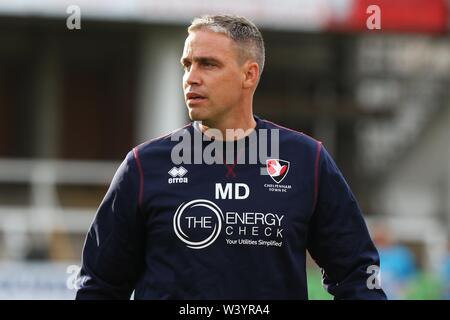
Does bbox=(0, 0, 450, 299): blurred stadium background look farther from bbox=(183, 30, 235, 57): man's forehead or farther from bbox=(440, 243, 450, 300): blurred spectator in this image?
bbox=(183, 30, 235, 57): man's forehead

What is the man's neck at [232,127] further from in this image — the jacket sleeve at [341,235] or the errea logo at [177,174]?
the jacket sleeve at [341,235]

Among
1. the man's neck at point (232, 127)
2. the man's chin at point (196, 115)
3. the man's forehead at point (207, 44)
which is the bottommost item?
the man's neck at point (232, 127)

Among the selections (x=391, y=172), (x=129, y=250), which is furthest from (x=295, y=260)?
(x=391, y=172)

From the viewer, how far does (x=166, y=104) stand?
15953 millimetres

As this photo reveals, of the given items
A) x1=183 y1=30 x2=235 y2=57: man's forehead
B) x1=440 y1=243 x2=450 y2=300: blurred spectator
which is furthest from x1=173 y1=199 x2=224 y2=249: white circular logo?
x1=440 y1=243 x2=450 y2=300: blurred spectator

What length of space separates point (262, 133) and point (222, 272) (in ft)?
1.98

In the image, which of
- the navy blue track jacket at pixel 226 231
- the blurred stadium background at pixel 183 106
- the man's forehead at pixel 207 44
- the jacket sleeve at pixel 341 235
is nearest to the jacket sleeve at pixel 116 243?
the navy blue track jacket at pixel 226 231

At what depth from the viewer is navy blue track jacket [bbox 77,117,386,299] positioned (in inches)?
170

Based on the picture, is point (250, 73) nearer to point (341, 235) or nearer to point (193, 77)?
point (193, 77)

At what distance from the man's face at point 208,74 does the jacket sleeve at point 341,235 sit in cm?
46

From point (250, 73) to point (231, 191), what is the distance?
0.51 m

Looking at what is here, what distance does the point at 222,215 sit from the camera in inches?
171

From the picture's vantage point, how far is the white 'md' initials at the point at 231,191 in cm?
439

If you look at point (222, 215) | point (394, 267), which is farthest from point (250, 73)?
point (394, 267)
